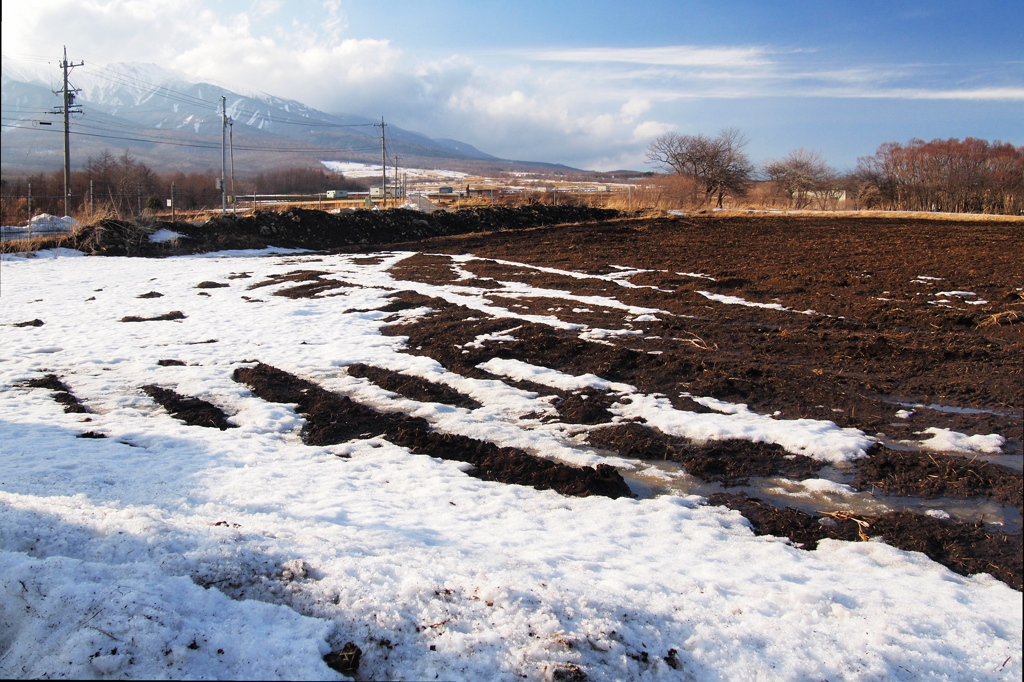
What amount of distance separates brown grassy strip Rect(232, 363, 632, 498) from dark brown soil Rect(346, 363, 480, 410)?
55cm

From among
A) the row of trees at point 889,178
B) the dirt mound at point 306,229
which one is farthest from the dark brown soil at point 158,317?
the row of trees at point 889,178

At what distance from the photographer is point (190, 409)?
6.67 metres

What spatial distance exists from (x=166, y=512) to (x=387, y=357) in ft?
15.7

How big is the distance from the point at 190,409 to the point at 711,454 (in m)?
5.25

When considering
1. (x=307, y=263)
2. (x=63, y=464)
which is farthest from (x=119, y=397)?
(x=307, y=263)

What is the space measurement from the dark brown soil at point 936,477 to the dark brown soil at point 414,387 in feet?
12.1

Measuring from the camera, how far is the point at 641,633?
291 cm

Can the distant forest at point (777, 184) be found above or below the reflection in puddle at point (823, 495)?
above

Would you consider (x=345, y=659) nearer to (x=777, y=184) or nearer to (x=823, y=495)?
(x=823, y=495)

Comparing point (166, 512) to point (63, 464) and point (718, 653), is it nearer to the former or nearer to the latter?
point (63, 464)

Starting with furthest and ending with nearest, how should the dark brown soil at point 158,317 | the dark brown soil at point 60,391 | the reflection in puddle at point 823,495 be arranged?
1. the dark brown soil at point 158,317
2. the dark brown soil at point 60,391
3. the reflection in puddle at point 823,495

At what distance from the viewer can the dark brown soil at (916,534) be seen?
364 centimetres

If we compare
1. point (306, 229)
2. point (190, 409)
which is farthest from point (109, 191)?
point (190, 409)

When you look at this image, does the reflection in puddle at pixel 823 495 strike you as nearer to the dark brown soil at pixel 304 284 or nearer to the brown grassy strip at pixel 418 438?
the brown grassy strip at pixel 418 438
